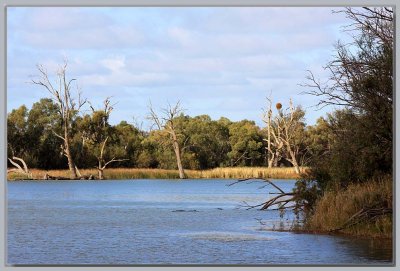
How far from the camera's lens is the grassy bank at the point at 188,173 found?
49.5 meters

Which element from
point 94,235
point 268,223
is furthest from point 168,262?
point 268,223

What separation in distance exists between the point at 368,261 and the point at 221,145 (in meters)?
40.3

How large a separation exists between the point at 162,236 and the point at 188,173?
114ft

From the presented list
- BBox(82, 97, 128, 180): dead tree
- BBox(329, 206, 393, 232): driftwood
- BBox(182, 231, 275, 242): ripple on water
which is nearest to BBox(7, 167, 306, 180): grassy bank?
BBox(82, 97, 128, 180): dead tree

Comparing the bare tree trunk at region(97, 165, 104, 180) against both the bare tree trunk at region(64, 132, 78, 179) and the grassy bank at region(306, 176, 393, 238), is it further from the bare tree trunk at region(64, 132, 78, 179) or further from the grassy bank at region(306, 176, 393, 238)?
the grassy bank at region(306, 176, 393, 238)

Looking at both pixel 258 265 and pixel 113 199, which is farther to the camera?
pixel 113 199

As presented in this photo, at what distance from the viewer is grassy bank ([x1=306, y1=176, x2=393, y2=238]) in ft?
57.3

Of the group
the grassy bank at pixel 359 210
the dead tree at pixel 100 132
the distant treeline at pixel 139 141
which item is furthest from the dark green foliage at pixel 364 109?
the dead tree at pixel 100 132

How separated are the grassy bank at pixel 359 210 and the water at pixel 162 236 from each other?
396 millimetres

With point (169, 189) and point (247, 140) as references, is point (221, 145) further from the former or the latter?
point (169, 189)

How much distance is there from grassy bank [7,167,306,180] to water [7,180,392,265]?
47.9ft

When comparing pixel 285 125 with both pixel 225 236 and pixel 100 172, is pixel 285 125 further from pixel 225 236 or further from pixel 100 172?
pixel 225 236

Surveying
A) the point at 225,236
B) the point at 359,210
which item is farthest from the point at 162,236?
the point at 359,210

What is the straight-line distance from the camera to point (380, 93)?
694 inches
